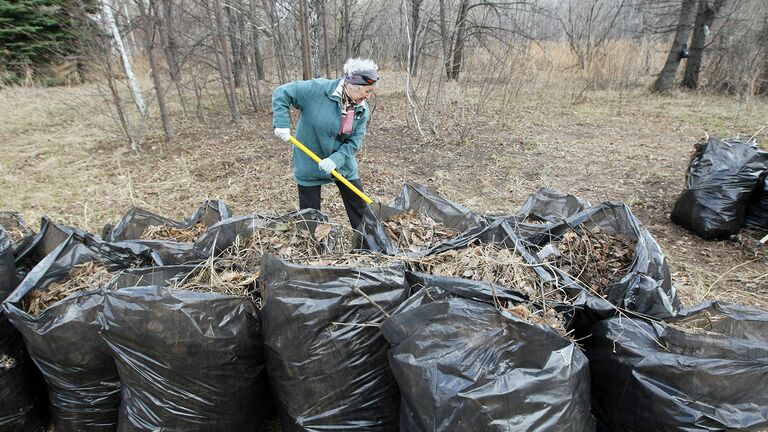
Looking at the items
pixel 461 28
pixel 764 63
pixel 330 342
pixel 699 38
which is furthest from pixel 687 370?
pixel 699 38

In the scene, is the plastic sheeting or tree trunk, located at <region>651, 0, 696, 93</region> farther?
tree trunk, located at <region>651, 0, 696, 93</region>

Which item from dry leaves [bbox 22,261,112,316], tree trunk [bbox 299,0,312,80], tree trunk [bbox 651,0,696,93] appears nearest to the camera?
dry leaves [bbox 22,261,112,316]

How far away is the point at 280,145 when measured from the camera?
20.2 ft

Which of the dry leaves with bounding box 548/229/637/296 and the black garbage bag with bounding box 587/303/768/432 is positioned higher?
the dry leaves with bounding box 548/229/637/296

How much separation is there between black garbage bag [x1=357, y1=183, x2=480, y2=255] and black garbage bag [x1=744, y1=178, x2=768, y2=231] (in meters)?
2.60

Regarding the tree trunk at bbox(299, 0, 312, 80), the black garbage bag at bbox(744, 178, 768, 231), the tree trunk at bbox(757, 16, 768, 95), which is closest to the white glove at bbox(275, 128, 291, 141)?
the black garbage bag at bbox(744, 178, 768, 231)

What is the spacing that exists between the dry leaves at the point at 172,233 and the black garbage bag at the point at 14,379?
623 millimetres

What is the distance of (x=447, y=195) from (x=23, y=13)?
42.2 ft

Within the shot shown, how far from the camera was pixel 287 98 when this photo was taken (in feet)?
9.16

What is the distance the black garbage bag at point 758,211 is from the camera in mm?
3385

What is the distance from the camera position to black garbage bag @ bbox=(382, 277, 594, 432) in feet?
4.26

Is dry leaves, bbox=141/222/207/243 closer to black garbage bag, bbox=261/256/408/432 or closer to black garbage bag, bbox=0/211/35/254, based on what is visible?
black garbage bag, bbox=0/211/35/254

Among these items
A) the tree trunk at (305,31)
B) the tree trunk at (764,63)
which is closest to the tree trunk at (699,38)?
the tree trunk at (764,63)

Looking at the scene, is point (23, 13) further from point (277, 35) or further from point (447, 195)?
point (447, 195)
